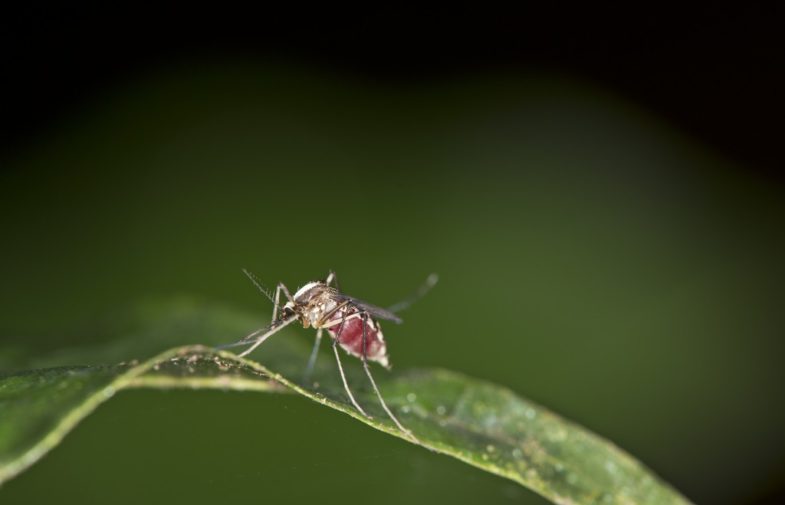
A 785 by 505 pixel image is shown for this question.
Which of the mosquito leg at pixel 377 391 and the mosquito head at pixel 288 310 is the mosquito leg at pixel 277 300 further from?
the mosquito leg at pixel 377 391

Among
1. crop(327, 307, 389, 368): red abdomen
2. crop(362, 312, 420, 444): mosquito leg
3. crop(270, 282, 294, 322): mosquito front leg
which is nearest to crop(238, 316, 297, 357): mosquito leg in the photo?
crop(270, 282, 294, 322): mosquito front leg

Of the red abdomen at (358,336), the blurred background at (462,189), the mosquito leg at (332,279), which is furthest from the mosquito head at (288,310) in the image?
the blurred background at (462,189)

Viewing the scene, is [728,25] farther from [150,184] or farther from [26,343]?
[26,343]

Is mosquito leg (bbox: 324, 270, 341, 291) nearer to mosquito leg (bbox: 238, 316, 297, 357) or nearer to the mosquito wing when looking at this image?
the mosquito wing

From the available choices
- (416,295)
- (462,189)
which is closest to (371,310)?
(416,295)

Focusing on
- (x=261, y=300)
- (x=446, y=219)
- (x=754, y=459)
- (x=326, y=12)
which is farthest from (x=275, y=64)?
(x=754, y=459)

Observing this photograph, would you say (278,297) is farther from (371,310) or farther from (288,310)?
(371,310)
